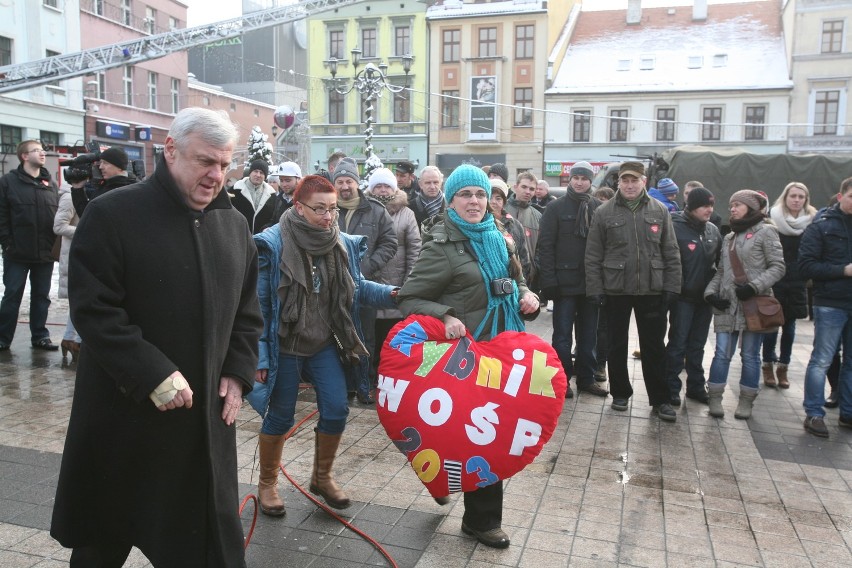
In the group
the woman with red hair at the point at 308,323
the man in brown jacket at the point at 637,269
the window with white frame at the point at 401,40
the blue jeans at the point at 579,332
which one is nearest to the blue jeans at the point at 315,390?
the woman with red hair at the point at 308,323

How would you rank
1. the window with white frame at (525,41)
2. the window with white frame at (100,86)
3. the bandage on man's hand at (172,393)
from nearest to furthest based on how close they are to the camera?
1. the bandage on man's hand at (172,393)
2. the window with white frame at (100,86)
3. the window with white frame at (525,41)

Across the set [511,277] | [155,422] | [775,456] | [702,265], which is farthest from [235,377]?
[702,265]

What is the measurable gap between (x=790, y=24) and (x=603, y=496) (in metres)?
41.2

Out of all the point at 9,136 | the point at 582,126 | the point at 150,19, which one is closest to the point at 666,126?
the point at 582,126

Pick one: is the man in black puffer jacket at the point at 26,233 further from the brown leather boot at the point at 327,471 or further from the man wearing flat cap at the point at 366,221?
the brown leather boot at the point at 327,471

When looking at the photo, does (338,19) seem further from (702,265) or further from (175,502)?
(175,502)

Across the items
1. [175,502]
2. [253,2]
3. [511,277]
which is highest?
[253,2]

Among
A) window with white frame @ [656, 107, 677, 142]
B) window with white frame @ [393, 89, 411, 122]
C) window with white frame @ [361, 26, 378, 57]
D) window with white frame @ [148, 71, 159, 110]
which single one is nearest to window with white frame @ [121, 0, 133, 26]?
window with white frame @ [148, 71, 159, 110]

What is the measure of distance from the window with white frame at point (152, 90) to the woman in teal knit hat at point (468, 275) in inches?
1465

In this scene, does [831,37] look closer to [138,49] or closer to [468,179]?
[138,49]

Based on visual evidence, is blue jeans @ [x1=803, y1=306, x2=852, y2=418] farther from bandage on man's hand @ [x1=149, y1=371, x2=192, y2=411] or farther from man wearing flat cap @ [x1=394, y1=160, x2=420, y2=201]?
bandage on man's hand @ [x1=149, y1=371, x2=192, y2=411]

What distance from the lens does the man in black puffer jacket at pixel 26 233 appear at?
777 cm

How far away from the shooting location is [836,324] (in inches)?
237

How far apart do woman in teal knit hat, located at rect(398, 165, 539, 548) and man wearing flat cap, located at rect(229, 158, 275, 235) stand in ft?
14.9
